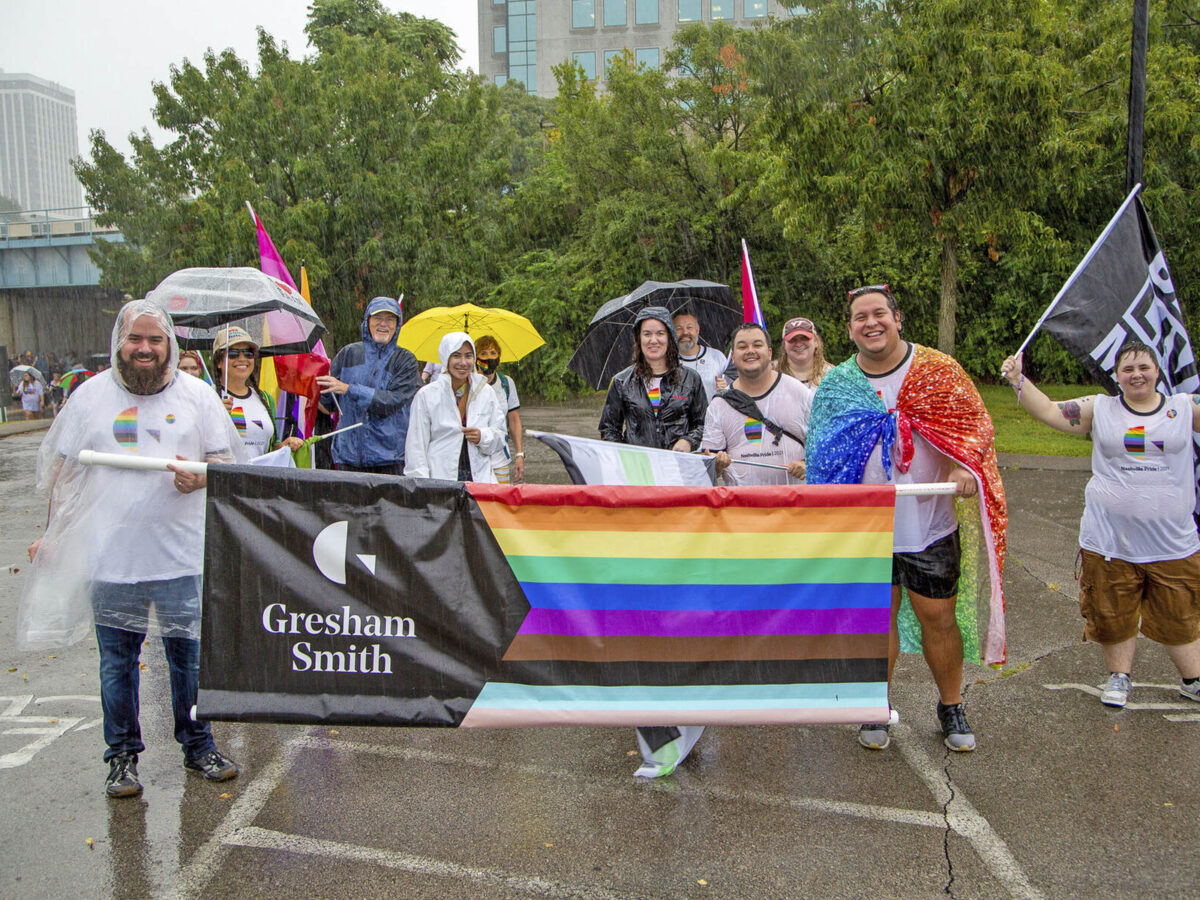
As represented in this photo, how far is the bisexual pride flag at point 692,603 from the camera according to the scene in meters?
3.59

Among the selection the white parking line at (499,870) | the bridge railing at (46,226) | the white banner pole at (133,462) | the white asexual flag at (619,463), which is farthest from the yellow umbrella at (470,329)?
the bridge railing at (46,226)

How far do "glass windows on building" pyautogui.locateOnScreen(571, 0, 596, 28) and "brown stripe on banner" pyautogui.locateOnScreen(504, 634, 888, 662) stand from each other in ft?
237

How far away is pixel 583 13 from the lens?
6925 cm

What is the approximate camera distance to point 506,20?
7844 cm

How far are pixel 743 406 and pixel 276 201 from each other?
20.7 m

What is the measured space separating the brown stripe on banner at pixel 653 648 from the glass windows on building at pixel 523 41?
78341 millimetres

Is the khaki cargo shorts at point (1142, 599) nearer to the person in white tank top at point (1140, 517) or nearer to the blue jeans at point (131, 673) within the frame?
the person in white tank top at point (1140, 517)

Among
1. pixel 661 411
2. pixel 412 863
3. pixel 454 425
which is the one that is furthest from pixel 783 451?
pixel 412 863

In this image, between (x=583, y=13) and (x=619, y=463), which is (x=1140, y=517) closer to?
(x=619, y=463)

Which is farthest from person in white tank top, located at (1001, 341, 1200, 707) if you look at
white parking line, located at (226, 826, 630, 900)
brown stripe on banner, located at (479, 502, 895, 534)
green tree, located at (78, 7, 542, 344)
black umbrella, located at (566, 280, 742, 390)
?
A: green tree, located at (78, 7, 542, 344)

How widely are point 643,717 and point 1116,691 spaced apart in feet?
8.70

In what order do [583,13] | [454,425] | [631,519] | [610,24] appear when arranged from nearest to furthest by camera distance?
[631,519] < [454,425] < [610,24] < [583,13]

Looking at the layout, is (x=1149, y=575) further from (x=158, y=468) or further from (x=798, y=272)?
(x=798, y=272)

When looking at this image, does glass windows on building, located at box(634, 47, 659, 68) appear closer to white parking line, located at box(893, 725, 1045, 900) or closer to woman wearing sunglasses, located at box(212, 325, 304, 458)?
woman wearing sunglasses, located at box(212, 325, 304, 458)
